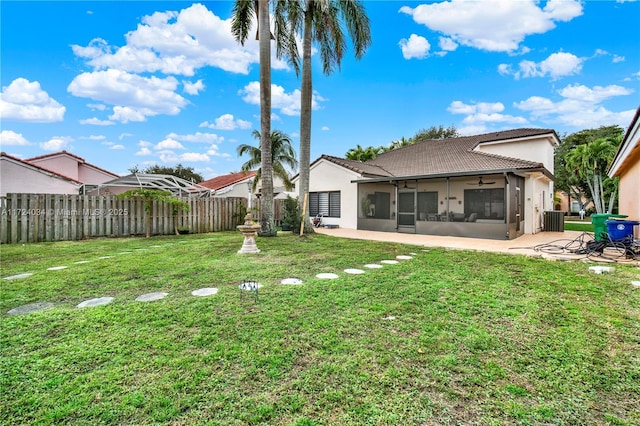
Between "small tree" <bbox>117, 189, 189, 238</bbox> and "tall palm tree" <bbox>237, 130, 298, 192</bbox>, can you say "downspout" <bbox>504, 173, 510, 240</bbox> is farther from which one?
"small tree" <bbox>117, 189, 189, 238</bbox>

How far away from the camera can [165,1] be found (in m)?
11.6

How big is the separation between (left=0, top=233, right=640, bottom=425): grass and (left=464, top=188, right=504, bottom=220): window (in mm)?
8059

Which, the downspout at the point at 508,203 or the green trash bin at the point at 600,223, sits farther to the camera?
the downspout at the point at 508,203

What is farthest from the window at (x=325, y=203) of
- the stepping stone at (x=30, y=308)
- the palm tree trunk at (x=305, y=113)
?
the stepping stone at (x=30, y=308)

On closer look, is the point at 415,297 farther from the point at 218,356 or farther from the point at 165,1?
the point at 165,1

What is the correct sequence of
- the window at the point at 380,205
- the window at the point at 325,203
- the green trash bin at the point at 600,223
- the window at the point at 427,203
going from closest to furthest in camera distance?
the green trash bin at the point at 600,223
the window at the point at 427,203
the window at the point at 380,205
the window at the point at 325,203

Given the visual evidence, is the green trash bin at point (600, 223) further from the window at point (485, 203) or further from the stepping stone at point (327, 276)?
the stepping stone at point (327, 276)

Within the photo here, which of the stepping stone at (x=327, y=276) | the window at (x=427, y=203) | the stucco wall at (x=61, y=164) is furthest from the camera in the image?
the stucco wall at (x=61, y=164)

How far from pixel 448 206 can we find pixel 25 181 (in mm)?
22436

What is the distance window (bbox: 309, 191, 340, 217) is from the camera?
17.6 m

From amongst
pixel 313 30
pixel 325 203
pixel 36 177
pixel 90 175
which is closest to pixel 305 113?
pixel 313 30

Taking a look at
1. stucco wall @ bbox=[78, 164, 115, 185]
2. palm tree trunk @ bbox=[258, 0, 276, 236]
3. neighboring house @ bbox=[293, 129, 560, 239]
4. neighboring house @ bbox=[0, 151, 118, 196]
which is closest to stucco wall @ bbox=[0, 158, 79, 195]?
neighboring house @ bbox=[0, 151, 118, 196]

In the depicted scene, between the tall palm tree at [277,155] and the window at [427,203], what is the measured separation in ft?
30.2

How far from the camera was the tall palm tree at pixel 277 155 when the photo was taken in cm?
2050
